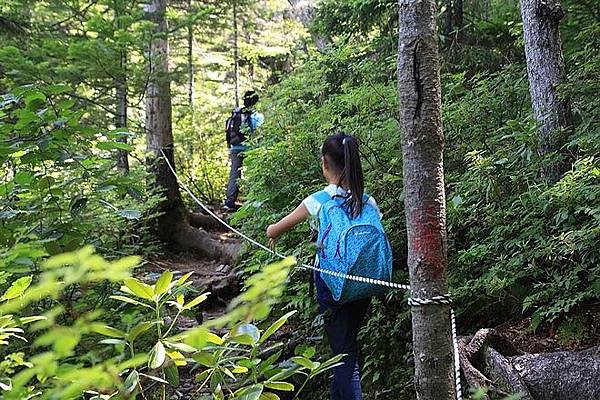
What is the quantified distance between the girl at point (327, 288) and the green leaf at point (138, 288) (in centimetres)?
→ 211

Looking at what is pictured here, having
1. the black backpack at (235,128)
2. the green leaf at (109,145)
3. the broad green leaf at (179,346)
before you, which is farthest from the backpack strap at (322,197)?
the black backpack at (235,128)

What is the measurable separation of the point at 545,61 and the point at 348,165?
2.32m

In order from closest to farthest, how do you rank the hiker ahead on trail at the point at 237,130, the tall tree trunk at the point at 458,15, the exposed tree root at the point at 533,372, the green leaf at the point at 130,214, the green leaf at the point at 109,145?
the green leaf at the point at 109,145 < the green leaf at the point at 130,214 < the exposed tree root at the point at 533,372 < the tall tree trunk at the point at 458,15 < the hiker ahead on trail at the point at 237,130

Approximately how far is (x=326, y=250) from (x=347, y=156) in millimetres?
590

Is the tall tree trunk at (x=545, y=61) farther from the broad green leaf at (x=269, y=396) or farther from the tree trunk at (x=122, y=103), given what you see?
the tree trunk at (x=122, y=103)

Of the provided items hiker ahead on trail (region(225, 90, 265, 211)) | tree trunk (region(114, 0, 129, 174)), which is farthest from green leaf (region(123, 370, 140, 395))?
hiker ahead on trail (region(225, 90, 265, 211))

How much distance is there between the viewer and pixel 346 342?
3.42m

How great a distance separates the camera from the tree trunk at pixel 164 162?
342 inches

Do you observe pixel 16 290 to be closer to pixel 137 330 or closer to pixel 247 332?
pixel 137 330

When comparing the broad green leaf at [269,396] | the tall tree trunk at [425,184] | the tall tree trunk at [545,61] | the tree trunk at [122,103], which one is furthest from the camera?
the tree trunk at [122,103]

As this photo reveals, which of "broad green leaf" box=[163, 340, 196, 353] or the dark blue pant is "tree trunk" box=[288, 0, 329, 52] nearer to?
the dark blue pant

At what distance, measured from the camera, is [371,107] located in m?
5.50

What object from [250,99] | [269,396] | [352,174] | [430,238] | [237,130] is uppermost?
[250,99]

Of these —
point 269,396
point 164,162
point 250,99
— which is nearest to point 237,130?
point 250,99
